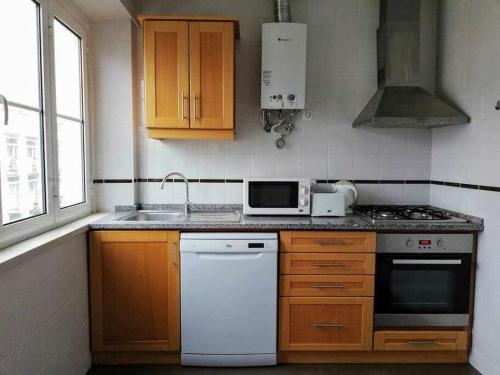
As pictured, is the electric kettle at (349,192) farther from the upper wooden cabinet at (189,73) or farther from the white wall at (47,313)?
the white wall at (47,313)

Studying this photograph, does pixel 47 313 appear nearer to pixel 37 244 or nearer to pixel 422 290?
pixel 37 244

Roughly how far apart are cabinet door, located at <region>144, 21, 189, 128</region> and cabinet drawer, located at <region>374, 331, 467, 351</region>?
1.86 meters

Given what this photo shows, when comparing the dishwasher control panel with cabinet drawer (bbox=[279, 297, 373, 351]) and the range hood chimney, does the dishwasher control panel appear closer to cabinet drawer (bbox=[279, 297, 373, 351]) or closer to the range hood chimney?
cabinet drawer (bbox=[279, 297, 373, 351])

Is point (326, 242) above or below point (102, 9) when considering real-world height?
below

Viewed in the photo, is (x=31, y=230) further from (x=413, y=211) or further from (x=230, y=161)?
(x=413, y=211)

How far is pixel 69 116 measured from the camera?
2371 millimetres

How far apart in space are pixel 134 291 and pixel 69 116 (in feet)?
3.87

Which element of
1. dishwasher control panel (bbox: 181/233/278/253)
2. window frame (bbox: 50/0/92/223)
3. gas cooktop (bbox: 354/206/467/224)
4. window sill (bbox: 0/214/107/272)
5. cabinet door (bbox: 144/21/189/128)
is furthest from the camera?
cabinet door (bbox: 144/21/189/128)

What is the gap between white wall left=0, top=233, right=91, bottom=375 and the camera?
1.49 meters

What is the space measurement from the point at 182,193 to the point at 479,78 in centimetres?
214

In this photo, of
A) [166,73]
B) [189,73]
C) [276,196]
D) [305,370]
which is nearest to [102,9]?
[166,73]

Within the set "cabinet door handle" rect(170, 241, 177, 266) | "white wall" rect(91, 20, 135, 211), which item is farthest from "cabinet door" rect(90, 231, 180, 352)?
"white wall" rect(91, 20, 135, 211)

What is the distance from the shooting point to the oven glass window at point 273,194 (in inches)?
100

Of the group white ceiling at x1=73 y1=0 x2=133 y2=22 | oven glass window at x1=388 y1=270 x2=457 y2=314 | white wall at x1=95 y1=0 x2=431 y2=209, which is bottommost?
oven glass window at x1=388 y1=270 x2=457 y2=314
